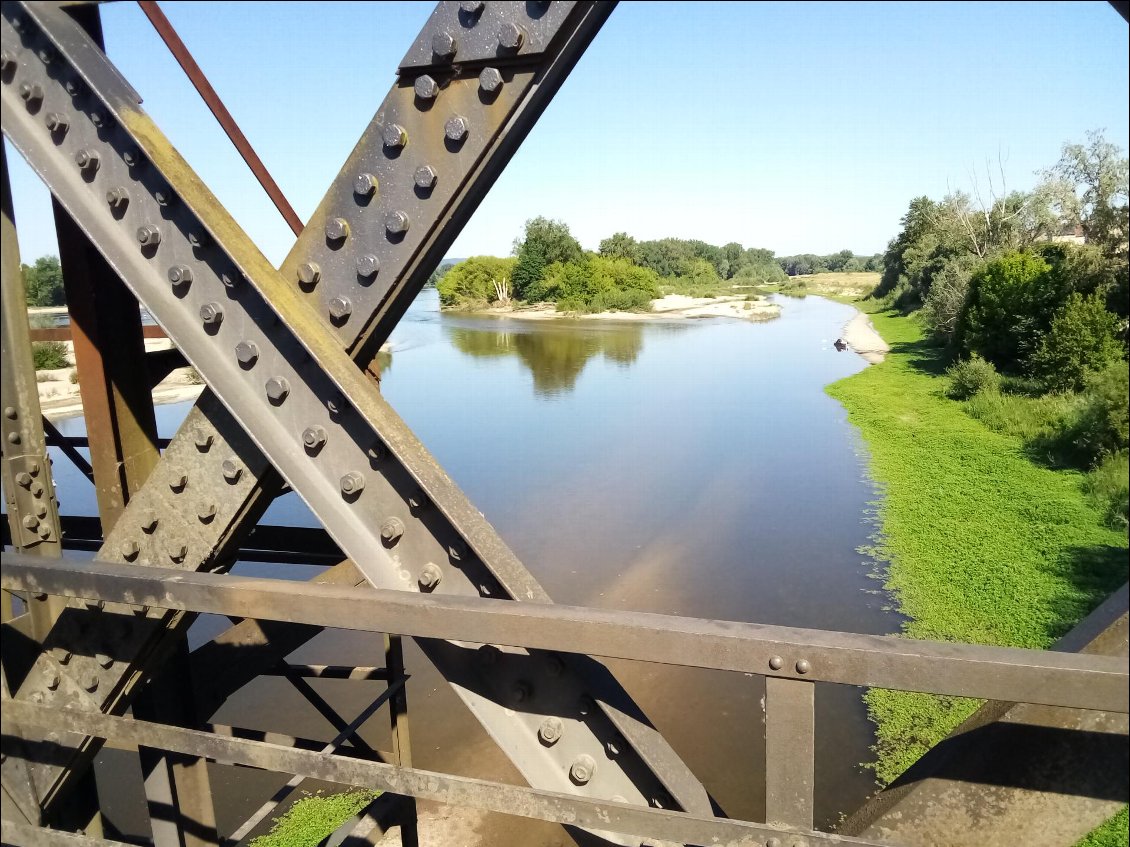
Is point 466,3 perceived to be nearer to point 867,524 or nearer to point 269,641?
point 269,641

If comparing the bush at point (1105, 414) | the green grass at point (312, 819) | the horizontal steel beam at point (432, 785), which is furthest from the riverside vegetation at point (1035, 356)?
the green grass at point (312, 819)

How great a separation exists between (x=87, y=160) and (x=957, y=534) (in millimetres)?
8792

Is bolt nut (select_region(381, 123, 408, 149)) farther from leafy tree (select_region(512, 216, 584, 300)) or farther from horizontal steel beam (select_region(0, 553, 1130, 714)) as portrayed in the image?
leafy tree (select_region(512, 216, 584, 300))

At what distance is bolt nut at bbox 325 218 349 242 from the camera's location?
167cm

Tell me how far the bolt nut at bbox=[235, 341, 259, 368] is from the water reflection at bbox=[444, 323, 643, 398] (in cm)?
3061

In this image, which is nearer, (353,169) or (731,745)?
(353,169)

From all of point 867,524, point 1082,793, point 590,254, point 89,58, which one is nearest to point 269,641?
point 89,58

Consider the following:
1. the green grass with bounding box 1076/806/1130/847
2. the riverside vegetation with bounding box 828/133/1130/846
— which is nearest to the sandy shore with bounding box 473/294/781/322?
the green grass with bounding box 1076/806/1130/847

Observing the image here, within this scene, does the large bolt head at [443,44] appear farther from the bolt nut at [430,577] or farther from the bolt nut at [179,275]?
the bolt nut at [430,577]

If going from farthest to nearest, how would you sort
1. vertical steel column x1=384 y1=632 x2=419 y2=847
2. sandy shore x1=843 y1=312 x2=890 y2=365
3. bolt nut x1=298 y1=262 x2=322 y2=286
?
sandy shore x1=843 y1=312 x2=890 y2=365 < vertical steel column x1=384 y1=632 x2=419 y2=847 < bolt nut x1=298 y1=262 x2=322 y2=286

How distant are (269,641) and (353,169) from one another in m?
2.67

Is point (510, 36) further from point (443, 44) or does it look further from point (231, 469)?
point (231, 469)

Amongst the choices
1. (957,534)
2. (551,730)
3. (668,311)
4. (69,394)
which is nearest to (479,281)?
(668,311)

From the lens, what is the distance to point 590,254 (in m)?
72.5
